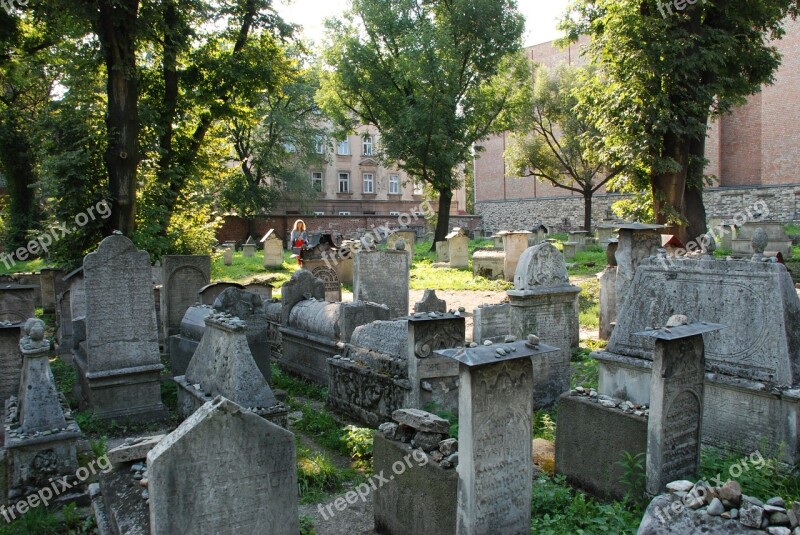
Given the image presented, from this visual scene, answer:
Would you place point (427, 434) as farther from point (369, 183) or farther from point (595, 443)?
point (369, 183)

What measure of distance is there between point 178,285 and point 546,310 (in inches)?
265

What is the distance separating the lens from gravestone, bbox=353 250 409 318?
10.9 meters

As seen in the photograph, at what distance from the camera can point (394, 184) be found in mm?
48750

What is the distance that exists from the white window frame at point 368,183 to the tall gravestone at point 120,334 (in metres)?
41.2

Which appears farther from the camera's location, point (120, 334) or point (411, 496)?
point (120, 334)

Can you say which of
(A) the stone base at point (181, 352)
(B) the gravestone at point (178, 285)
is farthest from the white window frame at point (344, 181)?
(A) the stone base at point (181, 352)

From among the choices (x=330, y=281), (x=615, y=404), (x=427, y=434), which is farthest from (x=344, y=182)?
(x=427, y=434)

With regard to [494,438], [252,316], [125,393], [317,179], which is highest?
[317,179]

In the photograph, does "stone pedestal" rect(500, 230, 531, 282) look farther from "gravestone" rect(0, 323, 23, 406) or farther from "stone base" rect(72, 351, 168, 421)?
"gravestone" rect(0, 323, 23, 406)

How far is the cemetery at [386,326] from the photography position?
3.85 metres

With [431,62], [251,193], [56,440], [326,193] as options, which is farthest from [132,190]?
[326,193]

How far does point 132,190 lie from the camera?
11.9 meters

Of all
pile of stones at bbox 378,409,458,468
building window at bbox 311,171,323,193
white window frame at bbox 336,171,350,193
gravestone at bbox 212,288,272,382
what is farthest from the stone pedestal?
white window frame at bbox 336,171,350,193

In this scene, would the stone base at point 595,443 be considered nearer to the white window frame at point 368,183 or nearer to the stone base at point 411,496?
the stone base at point 411,496
